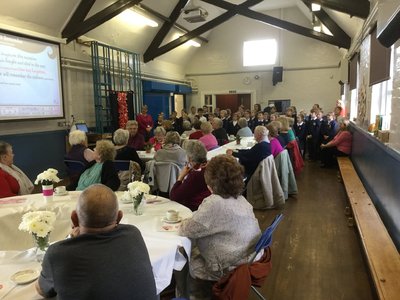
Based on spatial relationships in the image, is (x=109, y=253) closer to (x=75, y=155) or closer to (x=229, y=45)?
(x=75, y=155)

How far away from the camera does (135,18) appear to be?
28.1ft

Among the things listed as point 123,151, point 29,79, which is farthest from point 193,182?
point 29,79

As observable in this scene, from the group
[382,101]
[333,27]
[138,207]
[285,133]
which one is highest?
[333,27]

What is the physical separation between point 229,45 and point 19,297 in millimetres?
12307

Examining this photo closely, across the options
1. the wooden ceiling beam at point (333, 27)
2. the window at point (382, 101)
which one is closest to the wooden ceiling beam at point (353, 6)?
the window at point (382, 101)

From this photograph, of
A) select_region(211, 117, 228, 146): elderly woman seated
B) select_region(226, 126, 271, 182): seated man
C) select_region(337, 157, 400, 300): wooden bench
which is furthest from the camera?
select_region(211, 117, 228, 146): elderly woman seated

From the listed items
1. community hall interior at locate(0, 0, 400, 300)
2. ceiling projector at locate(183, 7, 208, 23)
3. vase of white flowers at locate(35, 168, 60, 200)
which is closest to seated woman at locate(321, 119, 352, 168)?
community hall interior at locate(0, 0, 400, 300)

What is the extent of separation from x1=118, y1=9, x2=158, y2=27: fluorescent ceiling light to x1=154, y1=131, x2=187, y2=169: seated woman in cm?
533

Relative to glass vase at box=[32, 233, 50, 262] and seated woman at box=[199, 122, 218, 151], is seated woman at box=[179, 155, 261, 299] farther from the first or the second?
seated woman at box=[199, 122, 218, 151]

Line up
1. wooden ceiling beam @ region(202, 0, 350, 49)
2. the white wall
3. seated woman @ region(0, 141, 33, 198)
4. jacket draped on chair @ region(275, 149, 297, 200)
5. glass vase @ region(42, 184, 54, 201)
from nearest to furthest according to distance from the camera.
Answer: glass vase @ region(42, 184, 54, 201) → seated woman @ region(0, 141, 33, 198) → jacket draped on chair @ region(275, 149, 297, 200) → wooden ceiling beam @ region(202, 0, 350, 49) → the white wall

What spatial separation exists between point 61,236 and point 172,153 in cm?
176

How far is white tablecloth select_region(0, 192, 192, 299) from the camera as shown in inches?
61.5

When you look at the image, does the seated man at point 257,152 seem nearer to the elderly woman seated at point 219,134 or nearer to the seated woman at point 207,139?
the seated woman at point 207,139

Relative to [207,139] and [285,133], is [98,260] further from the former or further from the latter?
[285,133]
